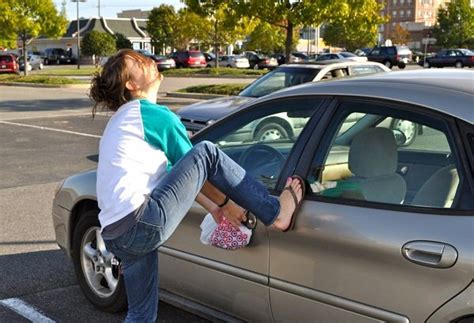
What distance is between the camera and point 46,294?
449 centimetres

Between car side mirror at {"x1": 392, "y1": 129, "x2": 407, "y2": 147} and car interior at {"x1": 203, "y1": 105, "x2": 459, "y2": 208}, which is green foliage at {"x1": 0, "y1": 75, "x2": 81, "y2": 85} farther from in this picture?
car side mirror at {"x1": 392, "y1": 129, "x2": 407, "y2": 147}

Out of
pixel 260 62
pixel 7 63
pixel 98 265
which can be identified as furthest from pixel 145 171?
pixel 260 62

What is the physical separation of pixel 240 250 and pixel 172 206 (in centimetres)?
70

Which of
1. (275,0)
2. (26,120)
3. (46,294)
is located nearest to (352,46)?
(275,0)

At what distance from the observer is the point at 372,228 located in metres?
2.63

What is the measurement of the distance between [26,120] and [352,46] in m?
74.7

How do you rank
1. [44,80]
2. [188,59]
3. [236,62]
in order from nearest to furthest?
[44,80]
[188,59]
[236,62]

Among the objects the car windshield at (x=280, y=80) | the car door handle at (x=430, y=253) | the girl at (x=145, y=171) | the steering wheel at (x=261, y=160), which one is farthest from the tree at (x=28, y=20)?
the car door handle at (x=430, y=253)

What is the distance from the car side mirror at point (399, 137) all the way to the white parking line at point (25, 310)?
98.4 inches

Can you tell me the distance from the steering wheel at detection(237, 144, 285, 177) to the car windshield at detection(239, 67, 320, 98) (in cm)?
696

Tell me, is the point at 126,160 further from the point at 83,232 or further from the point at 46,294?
the point at 46,294

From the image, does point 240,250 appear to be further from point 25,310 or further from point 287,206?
point 25,310

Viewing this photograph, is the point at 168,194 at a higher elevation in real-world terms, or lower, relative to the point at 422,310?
higher

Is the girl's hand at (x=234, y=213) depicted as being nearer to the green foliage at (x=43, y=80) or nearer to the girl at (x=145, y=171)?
the girl at (x=145, y=171)
